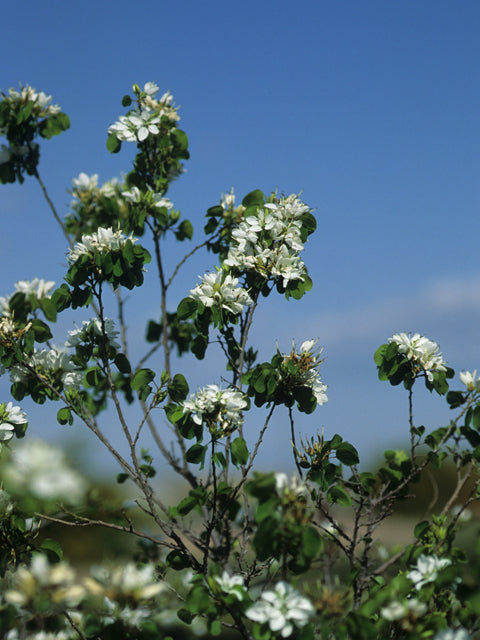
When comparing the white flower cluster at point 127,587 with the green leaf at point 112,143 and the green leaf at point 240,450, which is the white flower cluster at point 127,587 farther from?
the green leaf at point 112,143

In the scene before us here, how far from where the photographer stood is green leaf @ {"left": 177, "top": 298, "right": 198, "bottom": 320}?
2.57 metres

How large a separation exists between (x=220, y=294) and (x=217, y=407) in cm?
50

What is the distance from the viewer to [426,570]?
206 cm

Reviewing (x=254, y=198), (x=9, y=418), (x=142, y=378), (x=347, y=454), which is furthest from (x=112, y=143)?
(x=347, y=454)

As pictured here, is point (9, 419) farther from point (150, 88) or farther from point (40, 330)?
point (150, 88)

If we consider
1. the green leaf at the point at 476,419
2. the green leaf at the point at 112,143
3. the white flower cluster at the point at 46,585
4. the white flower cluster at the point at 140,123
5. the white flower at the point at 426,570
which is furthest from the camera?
the green leaf at the point at 112,143

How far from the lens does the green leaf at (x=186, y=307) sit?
2.57m

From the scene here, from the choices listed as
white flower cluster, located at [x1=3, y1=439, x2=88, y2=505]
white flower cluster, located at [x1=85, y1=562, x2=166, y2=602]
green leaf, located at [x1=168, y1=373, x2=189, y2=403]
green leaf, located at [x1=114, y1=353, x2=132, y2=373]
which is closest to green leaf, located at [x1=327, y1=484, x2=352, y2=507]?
green leaf, located at [x1=168, y1=373, x2=189, y2=403]

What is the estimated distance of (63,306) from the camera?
278 centimetres

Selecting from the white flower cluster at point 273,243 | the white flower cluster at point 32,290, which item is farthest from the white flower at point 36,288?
the white flower cluster at point 273,243

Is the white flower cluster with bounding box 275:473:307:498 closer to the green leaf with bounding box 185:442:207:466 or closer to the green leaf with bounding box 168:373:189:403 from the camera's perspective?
the green leaf with bounding box 185:442:207:466

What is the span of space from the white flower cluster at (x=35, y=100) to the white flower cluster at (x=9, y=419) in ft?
6.76

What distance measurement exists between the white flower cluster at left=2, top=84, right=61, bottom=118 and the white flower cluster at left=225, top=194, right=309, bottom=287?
6.24 ft

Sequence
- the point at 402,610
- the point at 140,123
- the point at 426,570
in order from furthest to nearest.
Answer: the point at 140,123, the point at 426,570, the point at 402,610
